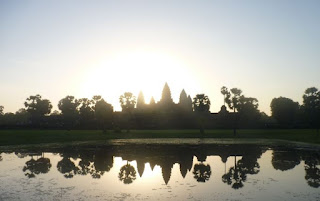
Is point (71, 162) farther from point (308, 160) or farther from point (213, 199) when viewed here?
point (308, 160)

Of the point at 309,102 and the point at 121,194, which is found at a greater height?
the point at 309,102

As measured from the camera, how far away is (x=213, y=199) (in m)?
13.6

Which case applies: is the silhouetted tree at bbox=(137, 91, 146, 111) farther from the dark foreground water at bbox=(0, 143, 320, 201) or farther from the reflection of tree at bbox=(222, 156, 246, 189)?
the reflection of tree at bbox=(222, 156, 246, 189)

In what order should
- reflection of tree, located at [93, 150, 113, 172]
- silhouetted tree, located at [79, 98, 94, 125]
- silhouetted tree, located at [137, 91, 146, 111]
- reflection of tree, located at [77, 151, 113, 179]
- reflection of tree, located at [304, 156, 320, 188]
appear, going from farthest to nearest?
silhouetted tree, located at [137, 91, 146, 111] < silhouetted tree, located at [79, 98, 94, 125] < reflection of tree, located at [93, 150, 113, 172] < reflection of tree, located at [77, 151, 113, 179] < reflection of tree, located at [304, 156, 320, 188]

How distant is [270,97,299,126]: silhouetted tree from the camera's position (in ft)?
354

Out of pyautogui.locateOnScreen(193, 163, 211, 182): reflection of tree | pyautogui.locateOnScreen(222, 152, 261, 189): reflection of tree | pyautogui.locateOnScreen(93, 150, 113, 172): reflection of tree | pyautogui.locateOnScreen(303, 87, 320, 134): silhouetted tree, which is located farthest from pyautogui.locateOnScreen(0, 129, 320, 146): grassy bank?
pyautogui.locateOnScreen(193, 163, 211, 182): reflection of tree

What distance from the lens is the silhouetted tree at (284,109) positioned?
354ft

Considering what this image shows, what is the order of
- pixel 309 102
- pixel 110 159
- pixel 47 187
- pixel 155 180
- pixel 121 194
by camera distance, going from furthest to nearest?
pixel 309 102, pixel 110 159, pixel 155 180, pixel 47 187, pixel 121 194

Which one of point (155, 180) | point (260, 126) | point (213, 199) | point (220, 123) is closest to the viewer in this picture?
point (213, 199)

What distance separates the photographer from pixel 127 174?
20.8 meters

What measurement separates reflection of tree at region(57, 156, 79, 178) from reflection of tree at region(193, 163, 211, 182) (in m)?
8.07

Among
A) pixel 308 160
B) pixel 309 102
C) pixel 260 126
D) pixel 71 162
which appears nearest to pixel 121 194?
pixel 71 162

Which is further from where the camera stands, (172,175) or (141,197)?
(172,175)

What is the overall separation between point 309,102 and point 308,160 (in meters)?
51.0
